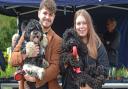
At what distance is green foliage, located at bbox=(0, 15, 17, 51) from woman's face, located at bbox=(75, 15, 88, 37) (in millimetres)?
10040

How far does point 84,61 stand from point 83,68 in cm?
7

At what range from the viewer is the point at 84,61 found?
3787 millimetres

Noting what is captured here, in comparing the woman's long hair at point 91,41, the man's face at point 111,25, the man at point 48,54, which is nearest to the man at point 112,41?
the man's face at point 111,25

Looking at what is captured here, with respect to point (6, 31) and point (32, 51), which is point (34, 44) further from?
point (6, 31)

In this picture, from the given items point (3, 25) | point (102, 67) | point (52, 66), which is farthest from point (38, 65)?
point (3, 25)

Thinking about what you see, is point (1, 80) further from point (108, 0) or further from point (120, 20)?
point (120, 20)

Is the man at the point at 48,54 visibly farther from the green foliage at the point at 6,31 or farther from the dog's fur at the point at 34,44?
the green foliage at the point at 6,31

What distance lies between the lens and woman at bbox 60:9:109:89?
12.3 feet

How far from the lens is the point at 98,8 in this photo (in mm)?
8578

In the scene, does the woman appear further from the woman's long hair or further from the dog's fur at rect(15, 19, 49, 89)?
the dog's fur at rect(15, 19, 49, 89)

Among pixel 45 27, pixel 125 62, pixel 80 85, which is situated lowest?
pixel 125 62

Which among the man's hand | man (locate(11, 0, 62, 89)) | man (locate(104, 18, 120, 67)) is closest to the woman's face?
man (locate(11, 0, 62, 89))

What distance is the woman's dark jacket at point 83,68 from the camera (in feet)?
12.3

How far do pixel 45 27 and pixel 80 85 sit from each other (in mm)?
660
